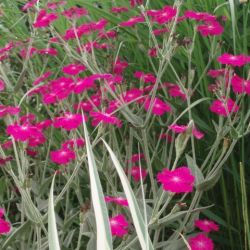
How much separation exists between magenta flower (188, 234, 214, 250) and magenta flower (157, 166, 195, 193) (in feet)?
0.67

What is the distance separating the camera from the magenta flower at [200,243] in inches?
48.8

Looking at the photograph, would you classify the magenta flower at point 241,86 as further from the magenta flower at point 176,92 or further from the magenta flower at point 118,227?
the magenta flower at point 118,227

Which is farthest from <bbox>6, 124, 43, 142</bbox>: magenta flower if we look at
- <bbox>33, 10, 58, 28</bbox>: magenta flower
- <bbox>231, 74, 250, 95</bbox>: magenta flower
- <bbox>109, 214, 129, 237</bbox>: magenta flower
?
<bbox>231, 74, 250, 95</bbox>: magenta flower

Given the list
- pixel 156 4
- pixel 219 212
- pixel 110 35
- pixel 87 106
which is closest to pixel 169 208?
Answer: pixel 219 212

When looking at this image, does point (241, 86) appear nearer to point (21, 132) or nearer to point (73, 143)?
point (73, 143)

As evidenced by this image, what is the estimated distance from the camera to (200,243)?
125cm

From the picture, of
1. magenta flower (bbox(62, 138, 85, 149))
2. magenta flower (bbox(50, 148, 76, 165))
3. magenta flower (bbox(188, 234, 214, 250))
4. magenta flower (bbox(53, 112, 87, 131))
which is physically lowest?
magenta flower (bbox(188, 234, 214, 250))

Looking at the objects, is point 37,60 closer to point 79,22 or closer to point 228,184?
point 79,22

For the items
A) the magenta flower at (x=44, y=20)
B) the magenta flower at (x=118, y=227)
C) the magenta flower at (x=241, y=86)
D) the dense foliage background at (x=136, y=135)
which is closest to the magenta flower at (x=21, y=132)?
the dense foliage background at (x=136, y=135)

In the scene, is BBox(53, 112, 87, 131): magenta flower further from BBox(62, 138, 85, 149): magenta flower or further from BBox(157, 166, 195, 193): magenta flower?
BBox(157, 166, 195, 193): magenta flower

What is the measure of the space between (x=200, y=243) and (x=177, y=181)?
245 mm

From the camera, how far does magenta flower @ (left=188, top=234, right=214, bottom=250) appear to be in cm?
124

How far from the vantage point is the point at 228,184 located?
5.47 ft

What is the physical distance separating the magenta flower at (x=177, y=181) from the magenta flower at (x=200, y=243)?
203mm
